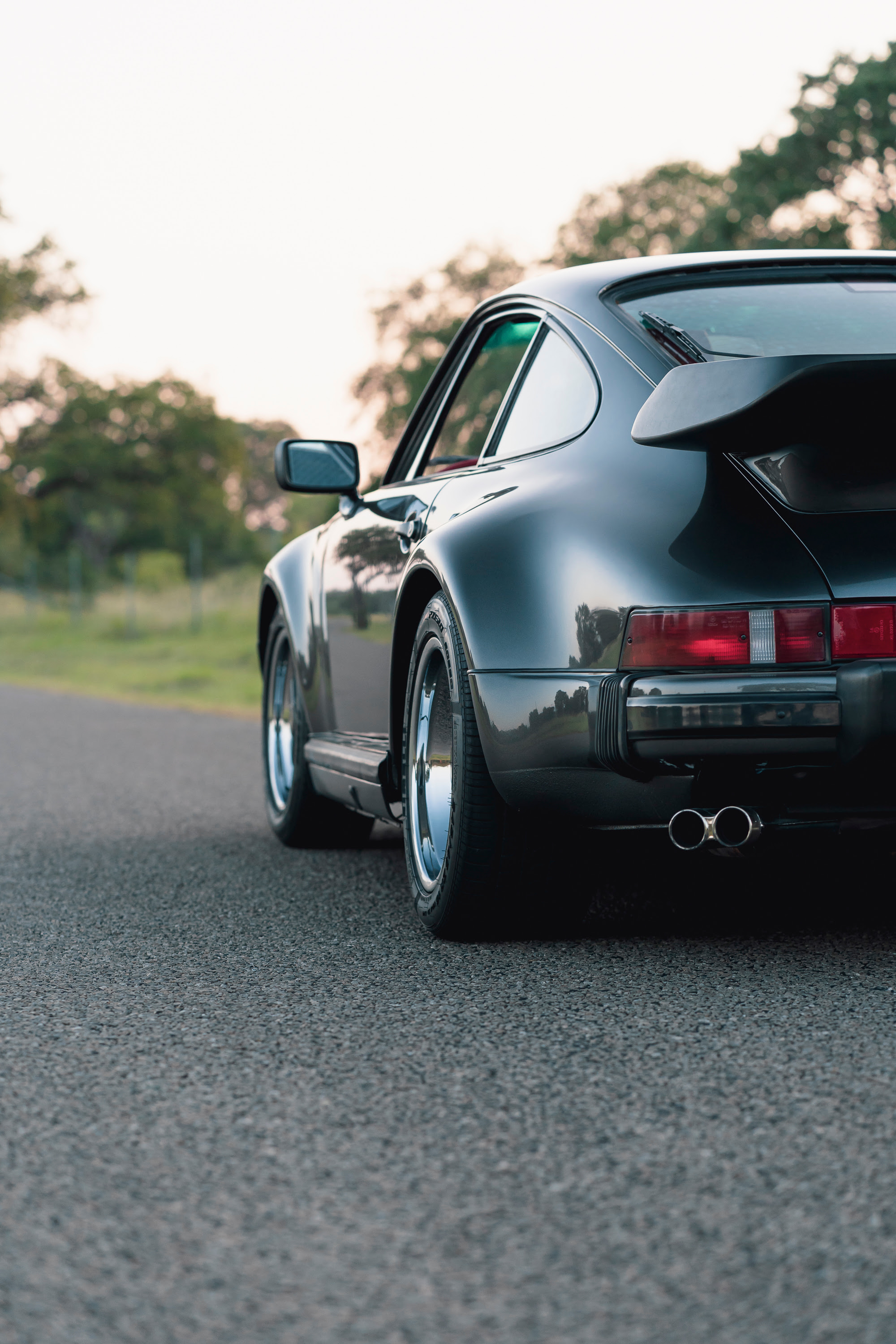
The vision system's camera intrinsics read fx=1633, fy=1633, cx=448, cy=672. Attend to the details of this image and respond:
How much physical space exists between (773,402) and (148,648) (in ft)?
90.6

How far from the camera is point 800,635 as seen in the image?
3.17 metres

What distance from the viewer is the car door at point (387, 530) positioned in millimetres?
4461

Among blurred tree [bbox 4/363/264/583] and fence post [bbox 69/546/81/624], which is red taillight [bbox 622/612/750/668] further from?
blurred tree [bbox 4/363/264/583]

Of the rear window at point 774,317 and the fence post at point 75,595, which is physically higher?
the rear window at point 774,317

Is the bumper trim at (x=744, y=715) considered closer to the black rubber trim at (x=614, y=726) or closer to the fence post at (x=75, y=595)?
the black rubber trim at (x=614, y=726)

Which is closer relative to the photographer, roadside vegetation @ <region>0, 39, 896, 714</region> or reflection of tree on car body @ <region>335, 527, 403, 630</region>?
reflection of tree on car body @ <region>335, 527, 403, 630</region>

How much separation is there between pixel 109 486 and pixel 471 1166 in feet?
169

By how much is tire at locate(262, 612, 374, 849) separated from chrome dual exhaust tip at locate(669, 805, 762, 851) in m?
2.36

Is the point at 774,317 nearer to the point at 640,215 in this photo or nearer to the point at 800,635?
the point at 800,635

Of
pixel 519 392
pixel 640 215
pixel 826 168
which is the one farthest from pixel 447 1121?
pixel 640 215

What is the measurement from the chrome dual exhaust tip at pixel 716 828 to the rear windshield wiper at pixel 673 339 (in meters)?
0.96

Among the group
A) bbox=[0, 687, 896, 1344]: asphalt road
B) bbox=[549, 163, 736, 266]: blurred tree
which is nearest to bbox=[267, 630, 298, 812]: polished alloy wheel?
bbox=[0, 687, 896, 1344]: asphalt road

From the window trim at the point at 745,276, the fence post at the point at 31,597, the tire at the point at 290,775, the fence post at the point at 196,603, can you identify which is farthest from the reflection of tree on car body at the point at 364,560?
the fence post at the point at 31,597

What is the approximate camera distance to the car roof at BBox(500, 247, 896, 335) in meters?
3.94
